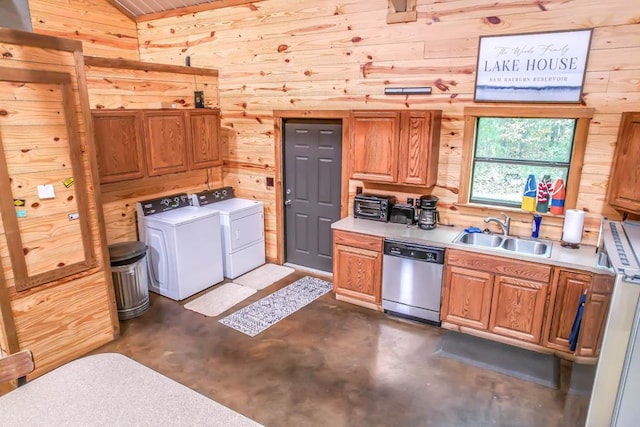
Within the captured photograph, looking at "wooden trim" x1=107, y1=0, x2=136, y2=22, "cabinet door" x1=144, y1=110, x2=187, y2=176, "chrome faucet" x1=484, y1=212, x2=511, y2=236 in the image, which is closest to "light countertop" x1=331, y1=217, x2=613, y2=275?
"chrome faucet" x1=484, y1=212, x2=511, y2=236

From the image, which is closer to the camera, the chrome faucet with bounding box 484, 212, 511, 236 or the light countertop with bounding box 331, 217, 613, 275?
the light countertop with bounding box 331, 217, 613, 275

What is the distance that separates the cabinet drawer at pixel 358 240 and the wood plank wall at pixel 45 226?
7.29 feet

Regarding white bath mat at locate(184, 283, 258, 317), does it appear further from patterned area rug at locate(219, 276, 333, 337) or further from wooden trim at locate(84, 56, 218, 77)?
wooden trim at locate(84, 56, 218, 77)

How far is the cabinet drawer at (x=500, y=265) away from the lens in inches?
131

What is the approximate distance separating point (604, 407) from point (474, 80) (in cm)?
295

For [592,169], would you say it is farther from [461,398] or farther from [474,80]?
[461,398]

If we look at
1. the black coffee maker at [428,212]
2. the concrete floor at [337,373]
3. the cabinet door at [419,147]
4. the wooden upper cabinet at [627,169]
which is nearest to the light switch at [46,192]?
the concrete floor at [337,373]

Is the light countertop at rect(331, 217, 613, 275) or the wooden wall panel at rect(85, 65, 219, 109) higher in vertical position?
the wooden wall panel at rect(85, 65, 219, 109)

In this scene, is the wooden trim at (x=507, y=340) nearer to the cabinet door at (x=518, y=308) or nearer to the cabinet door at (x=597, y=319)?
the cabinet door at (x=518, y=308)

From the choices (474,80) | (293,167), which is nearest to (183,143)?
(293,167)

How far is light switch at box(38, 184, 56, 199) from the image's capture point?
3.04m

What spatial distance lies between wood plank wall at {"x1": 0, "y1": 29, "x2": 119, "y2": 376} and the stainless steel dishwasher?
262 centimetres

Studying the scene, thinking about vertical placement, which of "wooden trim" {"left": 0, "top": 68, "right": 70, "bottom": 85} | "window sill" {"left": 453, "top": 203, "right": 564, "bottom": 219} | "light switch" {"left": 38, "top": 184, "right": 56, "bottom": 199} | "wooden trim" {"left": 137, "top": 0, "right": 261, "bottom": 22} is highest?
"wooden trim" {"left": 137, "top": 0, "right": 261, "bottom": 22}

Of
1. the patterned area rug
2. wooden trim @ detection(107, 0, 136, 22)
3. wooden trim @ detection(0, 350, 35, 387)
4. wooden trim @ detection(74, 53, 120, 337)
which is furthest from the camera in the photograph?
wooden trim @ detection(107, 0, 136, 22)
